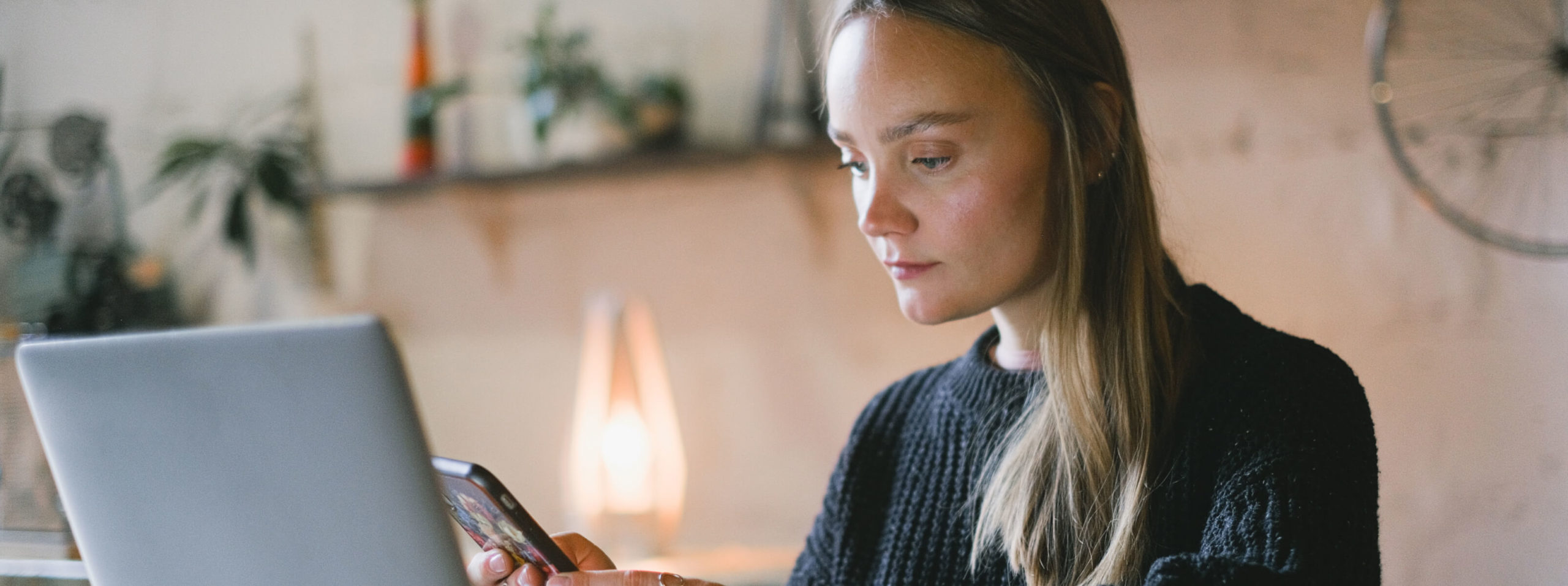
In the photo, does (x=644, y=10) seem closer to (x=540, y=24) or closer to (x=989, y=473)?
(x=540, y=24)

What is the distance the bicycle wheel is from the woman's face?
4.31ft

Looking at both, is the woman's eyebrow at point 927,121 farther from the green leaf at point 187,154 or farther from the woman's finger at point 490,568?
the green leaf at point 187,154

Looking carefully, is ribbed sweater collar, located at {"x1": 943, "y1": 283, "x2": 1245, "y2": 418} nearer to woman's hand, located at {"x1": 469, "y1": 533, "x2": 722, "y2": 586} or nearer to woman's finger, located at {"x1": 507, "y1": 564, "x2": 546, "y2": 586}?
woman's hand, located at {"x1": 469, "y1": 533, "x2": 722, "y2": 586}

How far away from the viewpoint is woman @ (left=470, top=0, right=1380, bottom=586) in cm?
71

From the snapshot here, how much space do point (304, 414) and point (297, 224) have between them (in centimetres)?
192

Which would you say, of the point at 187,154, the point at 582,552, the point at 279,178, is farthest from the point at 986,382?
the point at 187,154

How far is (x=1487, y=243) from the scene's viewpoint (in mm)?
1728

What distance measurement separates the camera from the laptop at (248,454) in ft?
1.59

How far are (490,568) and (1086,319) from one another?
1.57 feet

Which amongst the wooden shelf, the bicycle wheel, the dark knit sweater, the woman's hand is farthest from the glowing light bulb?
the bicycle wheel

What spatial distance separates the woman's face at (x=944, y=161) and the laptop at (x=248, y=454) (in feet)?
1.34

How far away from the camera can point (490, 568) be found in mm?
698

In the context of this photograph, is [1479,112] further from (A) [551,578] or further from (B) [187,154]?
(B) [187,154]

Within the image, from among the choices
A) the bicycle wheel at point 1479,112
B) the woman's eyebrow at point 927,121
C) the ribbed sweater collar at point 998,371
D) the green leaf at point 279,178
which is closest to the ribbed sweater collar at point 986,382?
the ribbed sweater collar at point 998,371
